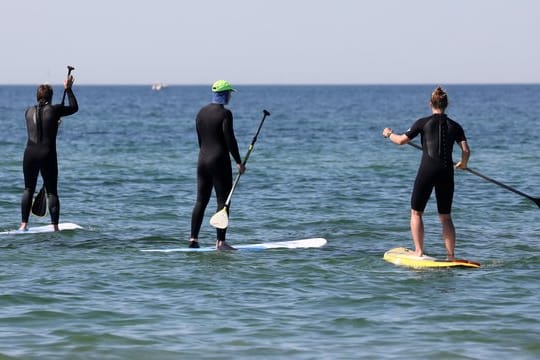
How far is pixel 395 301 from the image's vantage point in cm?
948

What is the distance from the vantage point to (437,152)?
10789mm

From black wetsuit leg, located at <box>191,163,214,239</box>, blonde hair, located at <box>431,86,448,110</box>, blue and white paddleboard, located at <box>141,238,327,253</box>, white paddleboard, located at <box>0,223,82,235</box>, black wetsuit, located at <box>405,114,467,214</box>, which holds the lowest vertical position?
white paddleboard, located at <box>0,223,82,235</box>

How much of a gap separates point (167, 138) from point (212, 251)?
31076 millimetres

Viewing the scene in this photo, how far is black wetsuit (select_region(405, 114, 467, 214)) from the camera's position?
35.2 ft

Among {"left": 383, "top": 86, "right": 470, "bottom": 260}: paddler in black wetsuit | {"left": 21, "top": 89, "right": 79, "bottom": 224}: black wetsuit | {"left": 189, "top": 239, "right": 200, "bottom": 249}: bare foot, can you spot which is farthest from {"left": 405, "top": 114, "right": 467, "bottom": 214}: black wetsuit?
{"left": 21, "top": 89, "right": 79, "bottom": 224}: black wetsuit

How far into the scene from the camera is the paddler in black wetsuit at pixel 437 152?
10.7 metres

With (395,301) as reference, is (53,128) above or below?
above

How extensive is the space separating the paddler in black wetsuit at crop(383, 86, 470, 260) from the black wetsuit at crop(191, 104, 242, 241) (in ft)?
6.43

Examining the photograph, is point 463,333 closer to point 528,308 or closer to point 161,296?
point 528,308

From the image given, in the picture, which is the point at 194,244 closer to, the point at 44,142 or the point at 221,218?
the point at 221,218

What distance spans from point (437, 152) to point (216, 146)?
263 centimetres

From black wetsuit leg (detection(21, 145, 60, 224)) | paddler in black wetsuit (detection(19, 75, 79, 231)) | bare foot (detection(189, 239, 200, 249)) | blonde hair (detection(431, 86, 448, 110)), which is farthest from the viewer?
black wetsuit leg (detection(21, 145, 60, 224))

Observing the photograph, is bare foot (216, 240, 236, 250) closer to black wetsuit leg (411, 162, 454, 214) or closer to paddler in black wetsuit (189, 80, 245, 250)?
paddler in black wetsuit (189, 80, 245, 250)

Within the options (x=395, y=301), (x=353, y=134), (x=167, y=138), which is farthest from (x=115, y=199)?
(x=353, y=134)
